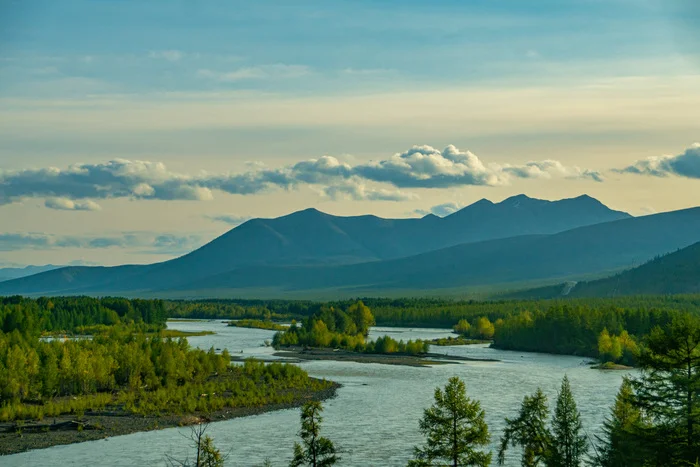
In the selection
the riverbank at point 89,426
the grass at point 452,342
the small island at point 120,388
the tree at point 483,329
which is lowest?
the riverbank at point 89,426

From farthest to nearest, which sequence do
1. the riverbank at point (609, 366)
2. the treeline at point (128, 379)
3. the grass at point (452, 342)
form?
the grass at point (452, 342), the riverbank at point (609, 366), the treeline at point (128, 379)

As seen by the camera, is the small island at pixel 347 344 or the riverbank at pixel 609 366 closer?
the riverbank at pixel 609 366

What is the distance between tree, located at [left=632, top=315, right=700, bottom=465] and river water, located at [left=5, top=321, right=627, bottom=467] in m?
20.6

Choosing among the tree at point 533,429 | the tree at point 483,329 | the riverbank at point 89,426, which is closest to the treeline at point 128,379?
the riverbank at point 89,426

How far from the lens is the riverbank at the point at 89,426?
6525 cm

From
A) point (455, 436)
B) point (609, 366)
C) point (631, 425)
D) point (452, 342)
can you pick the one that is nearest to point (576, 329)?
point (452, 342)

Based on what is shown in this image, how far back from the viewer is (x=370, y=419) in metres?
75.2

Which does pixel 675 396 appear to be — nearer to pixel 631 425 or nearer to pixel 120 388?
pixel 631 425

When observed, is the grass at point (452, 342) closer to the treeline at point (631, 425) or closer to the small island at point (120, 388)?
the small island at point (120, 388)

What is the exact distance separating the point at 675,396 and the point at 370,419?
39229 mm

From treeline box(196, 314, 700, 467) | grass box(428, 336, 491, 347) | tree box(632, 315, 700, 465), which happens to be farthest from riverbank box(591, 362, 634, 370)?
tree box(632, 315, 700, 465)

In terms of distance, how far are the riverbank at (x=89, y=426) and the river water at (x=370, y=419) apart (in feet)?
5.40

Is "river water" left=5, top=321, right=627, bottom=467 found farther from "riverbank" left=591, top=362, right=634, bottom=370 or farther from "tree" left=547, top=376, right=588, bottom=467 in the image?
"tree" left=547, top=376, right=588, bottom=467

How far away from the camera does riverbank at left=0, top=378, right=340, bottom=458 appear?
65.2 m
